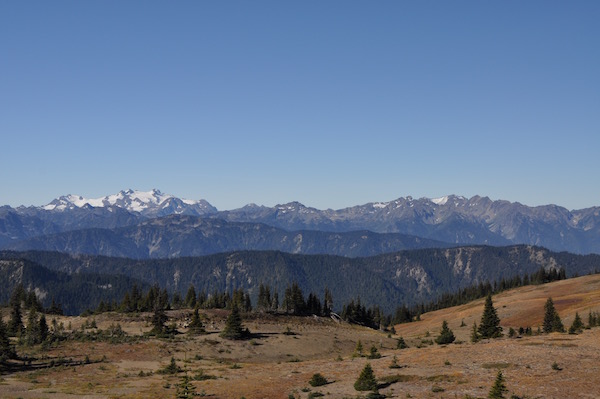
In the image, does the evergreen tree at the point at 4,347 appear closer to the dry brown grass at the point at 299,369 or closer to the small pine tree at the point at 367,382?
the dry brown grass at the point at 299,369

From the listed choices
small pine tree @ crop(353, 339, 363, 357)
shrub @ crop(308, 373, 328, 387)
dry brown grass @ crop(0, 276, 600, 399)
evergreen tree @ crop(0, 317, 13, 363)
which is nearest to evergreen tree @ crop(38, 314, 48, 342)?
dry brown grass @ crop(0, 276, 600, 399)

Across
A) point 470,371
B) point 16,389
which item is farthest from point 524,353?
point 16,389

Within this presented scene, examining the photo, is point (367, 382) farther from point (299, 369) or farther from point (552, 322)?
point (552, 322)

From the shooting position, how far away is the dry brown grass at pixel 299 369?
1860 inches

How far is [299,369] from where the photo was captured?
64.1 meters

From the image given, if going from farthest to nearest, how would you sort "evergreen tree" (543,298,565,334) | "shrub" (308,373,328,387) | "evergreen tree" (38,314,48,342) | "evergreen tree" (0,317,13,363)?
"evergreen tree" (543,298,565,334), "evergreen tree" (38,314,48,342), "evergreen tree" (0,317,13,363), "shrub" (308,373,328,387)

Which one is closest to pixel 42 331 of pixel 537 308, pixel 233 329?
pixel 233 329

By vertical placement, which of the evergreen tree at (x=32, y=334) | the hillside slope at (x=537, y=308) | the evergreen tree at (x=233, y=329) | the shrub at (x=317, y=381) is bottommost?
the hillside slope at (x=537, y=308)

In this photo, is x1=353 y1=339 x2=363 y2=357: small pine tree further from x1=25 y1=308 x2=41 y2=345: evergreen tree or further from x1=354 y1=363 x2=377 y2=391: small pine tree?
x1=25 y1=308 x2=41 y2=345: evergreen tree

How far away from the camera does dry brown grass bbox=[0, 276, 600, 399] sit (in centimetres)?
4725

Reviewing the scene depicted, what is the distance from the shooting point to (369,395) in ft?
148

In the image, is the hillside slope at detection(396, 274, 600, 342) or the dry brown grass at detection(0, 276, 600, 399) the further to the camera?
the hillside slope at detection(396, 274, 600, 342)

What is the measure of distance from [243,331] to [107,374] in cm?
3358

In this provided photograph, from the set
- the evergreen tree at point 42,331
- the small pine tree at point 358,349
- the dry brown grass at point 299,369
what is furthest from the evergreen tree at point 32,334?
the small pine tree at point 358,349
